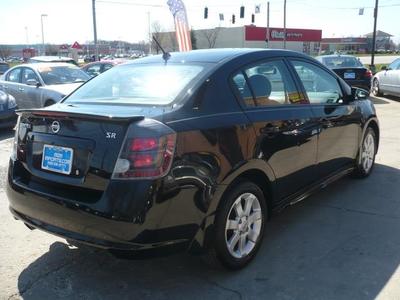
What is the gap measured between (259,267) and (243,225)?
37 cm

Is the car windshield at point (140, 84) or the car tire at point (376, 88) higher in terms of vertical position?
the car windshield at point (140, 84)

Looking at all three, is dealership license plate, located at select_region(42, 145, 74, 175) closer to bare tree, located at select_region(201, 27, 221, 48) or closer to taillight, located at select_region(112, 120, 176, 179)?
taillight, located at select_region(112, 120, 176, 179)

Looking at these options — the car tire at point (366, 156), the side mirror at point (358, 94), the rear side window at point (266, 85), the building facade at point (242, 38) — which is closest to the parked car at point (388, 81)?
the car tire at point (366, 156)

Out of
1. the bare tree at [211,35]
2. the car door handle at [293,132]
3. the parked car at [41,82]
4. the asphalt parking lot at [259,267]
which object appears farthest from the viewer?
the bare tree at [211,35]

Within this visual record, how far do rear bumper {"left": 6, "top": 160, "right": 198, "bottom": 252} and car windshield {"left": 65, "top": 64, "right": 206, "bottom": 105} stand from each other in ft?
2.95

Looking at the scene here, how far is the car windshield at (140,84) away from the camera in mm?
3502

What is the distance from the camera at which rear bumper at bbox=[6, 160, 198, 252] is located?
2.88 m

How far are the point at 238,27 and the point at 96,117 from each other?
70668 mm

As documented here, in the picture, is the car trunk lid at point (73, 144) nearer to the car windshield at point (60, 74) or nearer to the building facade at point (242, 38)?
the car windshield at point (60, 74)

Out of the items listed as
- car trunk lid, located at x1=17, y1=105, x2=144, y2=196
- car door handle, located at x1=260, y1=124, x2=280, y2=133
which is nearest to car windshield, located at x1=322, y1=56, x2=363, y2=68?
car door handle, located at x1=260, y1=124, x2=280, y2=133

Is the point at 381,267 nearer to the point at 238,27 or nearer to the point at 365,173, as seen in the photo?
the point at 365,173

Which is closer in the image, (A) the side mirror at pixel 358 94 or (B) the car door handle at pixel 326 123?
(B) the car door handle at pixel 326 123

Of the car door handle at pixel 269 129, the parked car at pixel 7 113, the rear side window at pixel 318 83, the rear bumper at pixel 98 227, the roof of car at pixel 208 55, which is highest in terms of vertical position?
the roof of car at pixel 208 55

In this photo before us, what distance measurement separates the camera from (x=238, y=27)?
71.0m
